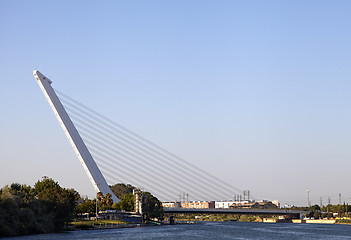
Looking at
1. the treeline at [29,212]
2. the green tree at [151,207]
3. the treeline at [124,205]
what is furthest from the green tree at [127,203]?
the treeline at [29,212]

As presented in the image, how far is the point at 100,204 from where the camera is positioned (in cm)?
14950

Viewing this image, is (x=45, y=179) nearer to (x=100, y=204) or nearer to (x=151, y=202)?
(x=100, y=204)

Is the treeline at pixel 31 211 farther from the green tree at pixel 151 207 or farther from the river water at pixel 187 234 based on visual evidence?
Answer: the green tree at pixel 151 207

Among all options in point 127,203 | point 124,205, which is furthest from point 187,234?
point 127,203

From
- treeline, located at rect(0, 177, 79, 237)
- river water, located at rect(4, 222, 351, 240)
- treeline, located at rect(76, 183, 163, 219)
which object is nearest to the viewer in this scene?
treeline, located at rect(0, 177, 79, 237)

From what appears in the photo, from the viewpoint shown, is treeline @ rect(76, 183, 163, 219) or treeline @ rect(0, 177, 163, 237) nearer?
treeline @ rect(0, 177, 163, 237)

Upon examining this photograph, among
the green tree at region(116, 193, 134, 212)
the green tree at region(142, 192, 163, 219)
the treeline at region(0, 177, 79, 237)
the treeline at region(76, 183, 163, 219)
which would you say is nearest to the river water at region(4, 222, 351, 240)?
the treeline at region(0, 177, 79, 237)

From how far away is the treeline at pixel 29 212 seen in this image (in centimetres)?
8044

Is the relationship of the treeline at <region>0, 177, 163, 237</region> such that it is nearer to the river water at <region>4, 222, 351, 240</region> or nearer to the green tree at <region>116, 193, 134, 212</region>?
the river water at <region>4, 222, 351, 240</region>

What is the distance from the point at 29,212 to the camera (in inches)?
3383

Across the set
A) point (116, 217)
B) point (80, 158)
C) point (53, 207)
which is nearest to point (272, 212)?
point (116, 217)

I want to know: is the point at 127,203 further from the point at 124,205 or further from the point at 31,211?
the point at 31,211

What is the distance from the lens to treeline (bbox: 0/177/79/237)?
80438 millimetres

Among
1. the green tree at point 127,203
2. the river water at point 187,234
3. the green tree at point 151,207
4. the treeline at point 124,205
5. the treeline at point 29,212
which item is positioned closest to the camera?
the treeline at point 29,212
